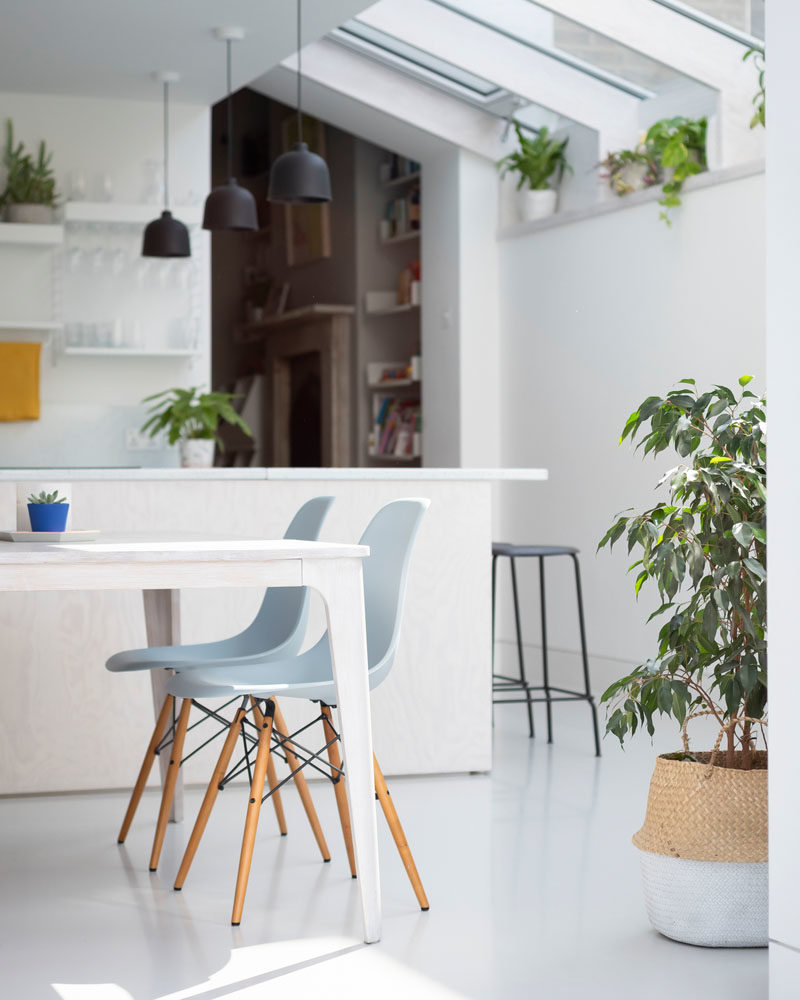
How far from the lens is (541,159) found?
22.2 feet

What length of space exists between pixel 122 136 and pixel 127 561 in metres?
4.64

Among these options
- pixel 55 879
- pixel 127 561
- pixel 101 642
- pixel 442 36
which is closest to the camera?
pixel 127 561

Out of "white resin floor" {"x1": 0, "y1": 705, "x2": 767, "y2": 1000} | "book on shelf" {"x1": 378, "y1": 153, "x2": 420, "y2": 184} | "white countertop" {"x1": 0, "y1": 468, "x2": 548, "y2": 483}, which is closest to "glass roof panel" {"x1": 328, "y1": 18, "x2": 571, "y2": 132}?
"book on shelf" {"x1": 378, "y1": 153, "x2": 420, "y2": 184}

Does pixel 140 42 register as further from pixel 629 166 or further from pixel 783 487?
pixel 783 487

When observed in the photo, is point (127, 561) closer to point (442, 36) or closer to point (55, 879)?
point (55, 879)

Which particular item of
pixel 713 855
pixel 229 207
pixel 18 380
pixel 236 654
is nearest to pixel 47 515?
pixel 236 654

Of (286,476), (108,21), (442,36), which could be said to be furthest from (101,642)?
(442,36)

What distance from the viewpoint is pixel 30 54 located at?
5.88 m

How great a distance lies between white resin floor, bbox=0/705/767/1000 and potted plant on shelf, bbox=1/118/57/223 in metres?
3.30

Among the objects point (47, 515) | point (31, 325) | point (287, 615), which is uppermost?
point (31, 325)

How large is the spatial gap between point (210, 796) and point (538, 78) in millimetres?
4442

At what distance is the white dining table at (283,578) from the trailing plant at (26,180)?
404cm

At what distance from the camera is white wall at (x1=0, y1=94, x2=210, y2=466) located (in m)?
6.58

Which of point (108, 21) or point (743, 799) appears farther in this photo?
point (108, 21)
